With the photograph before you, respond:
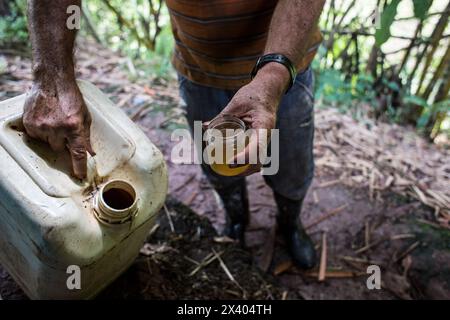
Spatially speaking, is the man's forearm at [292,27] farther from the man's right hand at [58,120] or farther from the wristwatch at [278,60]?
the man's right hand at [58,120]

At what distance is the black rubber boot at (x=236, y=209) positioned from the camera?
251 centimetres

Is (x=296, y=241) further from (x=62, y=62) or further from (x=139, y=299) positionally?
(x=62, y=62)

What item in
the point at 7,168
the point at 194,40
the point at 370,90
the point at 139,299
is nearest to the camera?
the point at 7,168

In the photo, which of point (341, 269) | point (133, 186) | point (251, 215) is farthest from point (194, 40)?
point (341, 269)

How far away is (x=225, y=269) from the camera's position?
2.41m

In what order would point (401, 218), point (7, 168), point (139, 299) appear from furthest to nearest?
point (401, 218), point (139, 299), point (7, 168)

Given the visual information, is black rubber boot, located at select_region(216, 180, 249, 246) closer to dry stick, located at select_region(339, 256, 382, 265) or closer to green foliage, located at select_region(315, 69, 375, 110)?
dry stick, located at select_region(339, 256, 382, 265)

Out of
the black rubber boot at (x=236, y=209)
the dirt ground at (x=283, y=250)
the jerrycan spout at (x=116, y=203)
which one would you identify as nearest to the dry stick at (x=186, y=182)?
the dirt ground at (x=283, y=250)

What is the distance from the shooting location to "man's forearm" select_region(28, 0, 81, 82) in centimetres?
154

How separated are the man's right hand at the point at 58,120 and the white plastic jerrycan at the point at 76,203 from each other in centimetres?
5

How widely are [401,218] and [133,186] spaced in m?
2.00

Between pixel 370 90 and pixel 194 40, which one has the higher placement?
pixel 194 40

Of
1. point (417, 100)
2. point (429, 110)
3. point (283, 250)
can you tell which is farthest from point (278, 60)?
point (429, 110)

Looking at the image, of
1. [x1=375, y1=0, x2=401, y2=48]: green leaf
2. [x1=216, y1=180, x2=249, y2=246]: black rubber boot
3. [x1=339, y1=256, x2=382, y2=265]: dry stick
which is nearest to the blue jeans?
→ [x1=216, y1=180, x2=249, y2=246]: black rubber boot
